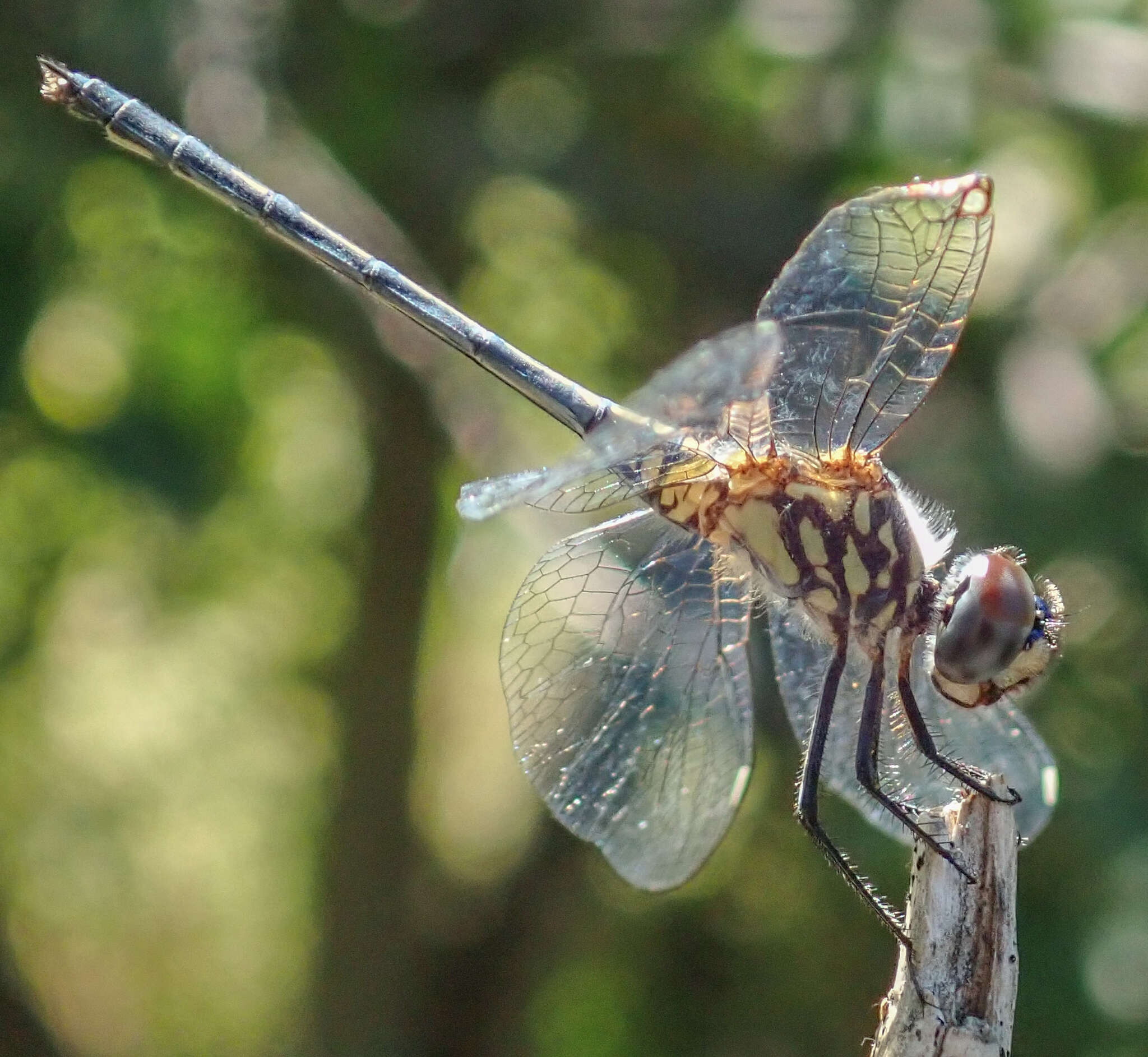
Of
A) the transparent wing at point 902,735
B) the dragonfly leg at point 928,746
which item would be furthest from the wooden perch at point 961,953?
the transparent wing at point 902,735

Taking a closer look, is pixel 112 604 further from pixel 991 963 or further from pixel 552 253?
pixel 991 963

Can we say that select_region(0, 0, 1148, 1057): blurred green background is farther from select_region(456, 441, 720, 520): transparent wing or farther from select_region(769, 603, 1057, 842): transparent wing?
select_region(769, 603, 1057, 842): transparent wing

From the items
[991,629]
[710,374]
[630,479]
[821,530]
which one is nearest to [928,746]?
[991,629]

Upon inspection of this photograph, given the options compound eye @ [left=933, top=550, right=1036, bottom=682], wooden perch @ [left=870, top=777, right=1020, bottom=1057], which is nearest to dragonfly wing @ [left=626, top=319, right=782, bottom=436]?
compound eye @ [left=933, top=550, right=1036, bottom=682]

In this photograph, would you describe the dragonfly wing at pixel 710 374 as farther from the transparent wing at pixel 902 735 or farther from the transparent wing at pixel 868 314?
the transparent wing at pixel 902 735

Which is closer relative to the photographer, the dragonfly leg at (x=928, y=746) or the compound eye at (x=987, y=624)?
the dragonfly leg at (x=928, y=746)

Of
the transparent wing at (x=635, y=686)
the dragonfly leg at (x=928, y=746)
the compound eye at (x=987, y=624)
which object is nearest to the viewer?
the dragonfly leg at (x=928, y=746)

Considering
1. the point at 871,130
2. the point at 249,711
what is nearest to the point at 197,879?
the point at 249,711
